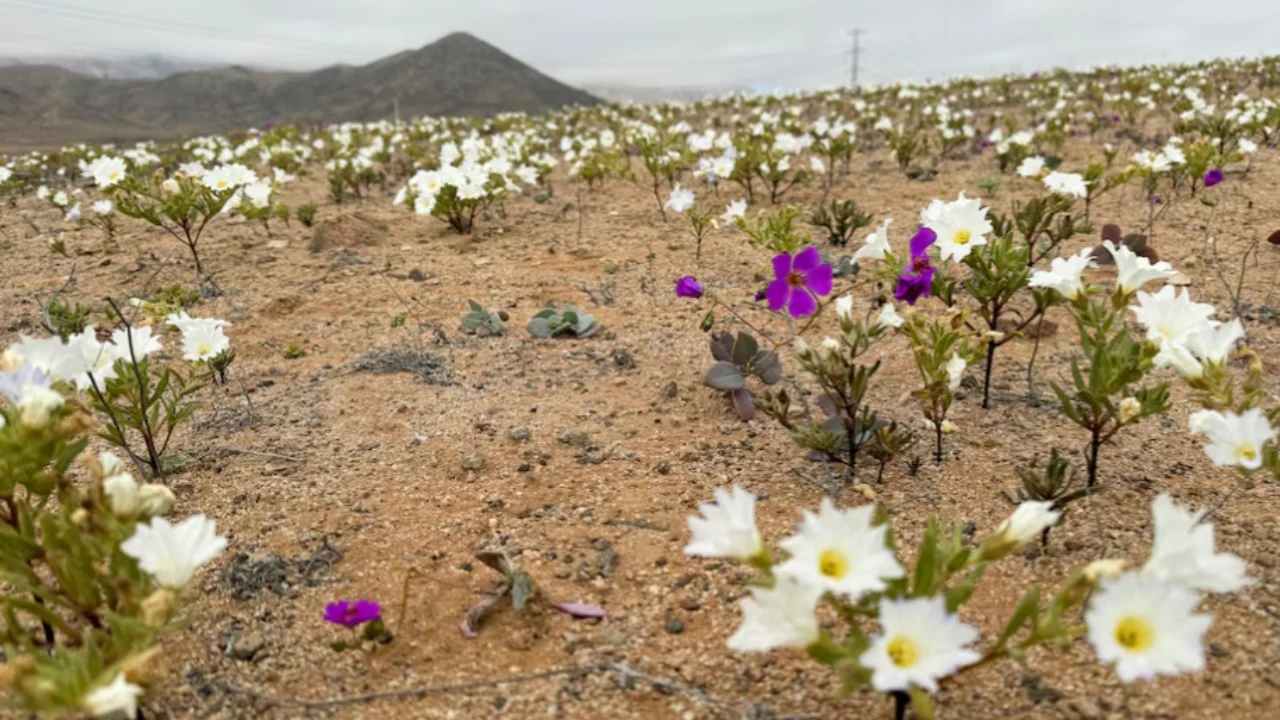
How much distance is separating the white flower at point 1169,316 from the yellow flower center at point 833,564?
109 centimetres

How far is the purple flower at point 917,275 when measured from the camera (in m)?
2.40

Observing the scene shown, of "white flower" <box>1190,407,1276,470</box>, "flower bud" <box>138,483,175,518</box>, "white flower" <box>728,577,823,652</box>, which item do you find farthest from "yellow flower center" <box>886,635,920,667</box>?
"flower bud" <box>138,483,175,518</box>

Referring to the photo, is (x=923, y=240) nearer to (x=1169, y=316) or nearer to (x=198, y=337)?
(x=1169, y=316)

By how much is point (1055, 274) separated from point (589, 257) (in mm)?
3308

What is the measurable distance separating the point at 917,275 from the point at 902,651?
4.97 ft

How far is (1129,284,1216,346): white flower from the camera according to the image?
1847 mm

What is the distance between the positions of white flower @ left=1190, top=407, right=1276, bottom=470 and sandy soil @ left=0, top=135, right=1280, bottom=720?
13.6 inches

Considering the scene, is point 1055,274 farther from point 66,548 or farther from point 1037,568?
point 66,548

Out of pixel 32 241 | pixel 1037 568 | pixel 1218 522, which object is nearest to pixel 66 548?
pixel 1037 568

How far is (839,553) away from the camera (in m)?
1.25

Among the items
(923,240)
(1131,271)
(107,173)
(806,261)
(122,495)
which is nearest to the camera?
(122,495)

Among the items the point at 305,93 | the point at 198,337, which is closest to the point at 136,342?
the point at 198,337

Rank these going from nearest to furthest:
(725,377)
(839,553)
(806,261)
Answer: (839,553)
(806,261)
(725,377)

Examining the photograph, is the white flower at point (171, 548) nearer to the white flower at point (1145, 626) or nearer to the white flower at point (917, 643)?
the white flower at point (917, 643)
